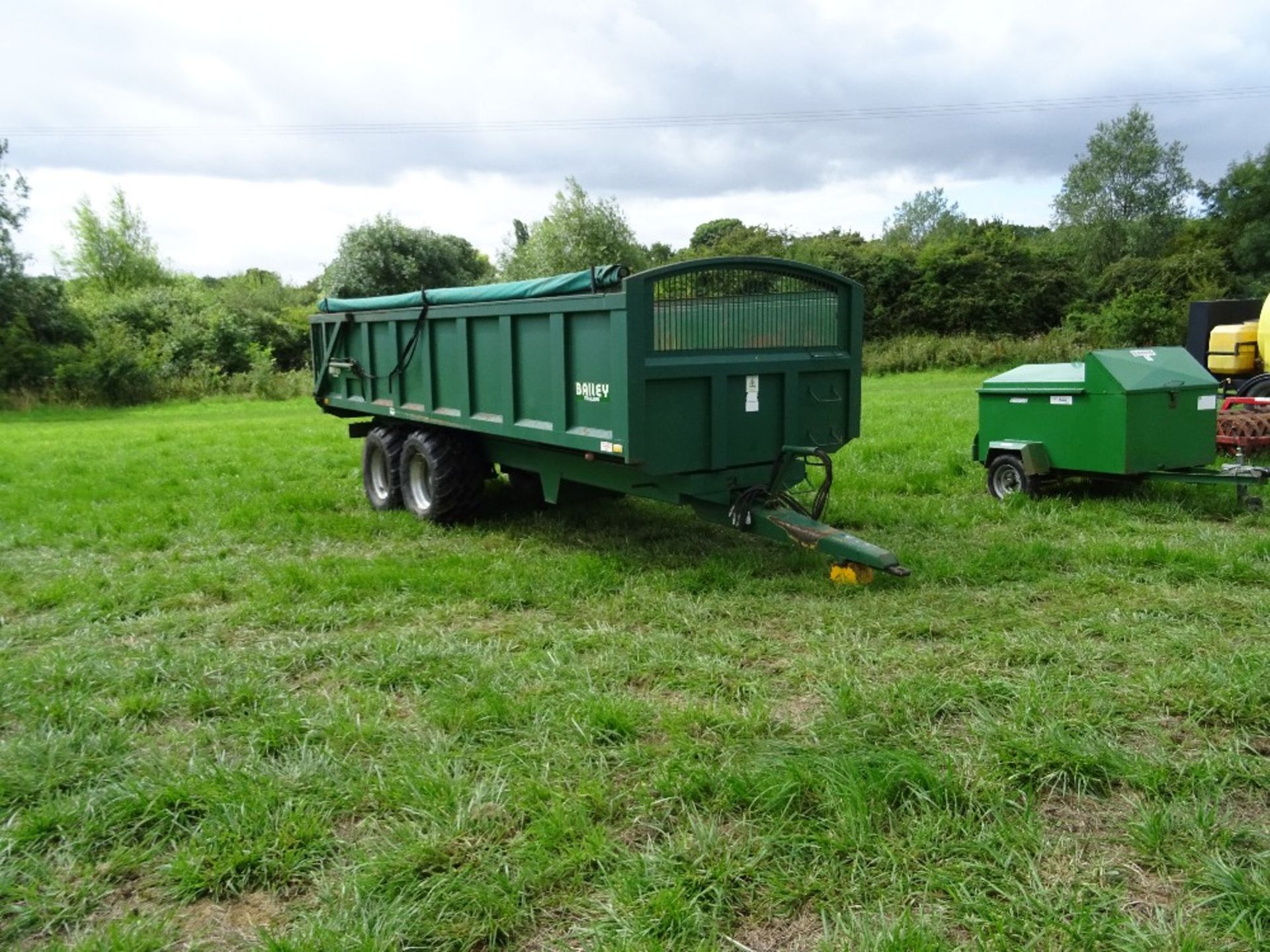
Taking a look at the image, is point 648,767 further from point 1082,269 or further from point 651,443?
point 1082,269

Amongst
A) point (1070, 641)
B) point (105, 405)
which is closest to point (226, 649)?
point (1070, 641)

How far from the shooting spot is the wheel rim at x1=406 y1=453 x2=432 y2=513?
859 centimetres

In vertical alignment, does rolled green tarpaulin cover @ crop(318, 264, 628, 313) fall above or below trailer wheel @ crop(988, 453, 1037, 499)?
above

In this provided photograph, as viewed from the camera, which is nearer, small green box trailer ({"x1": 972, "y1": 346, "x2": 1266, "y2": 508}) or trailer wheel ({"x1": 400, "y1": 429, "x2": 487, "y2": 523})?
small green box trailer ({"x1": 972, "y1": 346, "x2": 1266, "y2": 508})

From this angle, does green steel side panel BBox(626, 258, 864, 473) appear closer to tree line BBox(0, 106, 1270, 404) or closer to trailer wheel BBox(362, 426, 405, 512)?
trailer wheel BBox(362, 426, 405, 512)

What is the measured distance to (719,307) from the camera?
21.1 ft

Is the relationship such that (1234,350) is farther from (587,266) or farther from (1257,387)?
(587,266)

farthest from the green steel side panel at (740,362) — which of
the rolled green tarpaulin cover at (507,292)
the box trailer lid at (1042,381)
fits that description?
the box trailer lid at (1042,381)

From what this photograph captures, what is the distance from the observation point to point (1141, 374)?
803 cm

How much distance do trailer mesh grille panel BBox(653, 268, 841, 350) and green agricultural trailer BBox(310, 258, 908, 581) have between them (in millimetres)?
10

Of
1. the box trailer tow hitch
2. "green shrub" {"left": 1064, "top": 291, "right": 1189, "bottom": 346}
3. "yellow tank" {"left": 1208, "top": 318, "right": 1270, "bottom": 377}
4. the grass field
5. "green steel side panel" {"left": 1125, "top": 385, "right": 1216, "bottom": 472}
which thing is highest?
"green shrub" {"left": 1064, "top": 291, "right": 1189, "bottom": 346}

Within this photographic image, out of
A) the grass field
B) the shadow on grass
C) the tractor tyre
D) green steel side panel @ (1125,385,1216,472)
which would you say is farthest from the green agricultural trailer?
the tractor tyre

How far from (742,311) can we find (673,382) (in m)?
0.81

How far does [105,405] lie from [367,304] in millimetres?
19437
